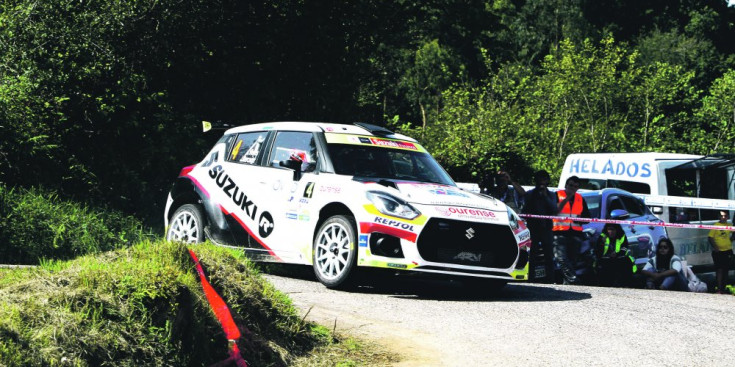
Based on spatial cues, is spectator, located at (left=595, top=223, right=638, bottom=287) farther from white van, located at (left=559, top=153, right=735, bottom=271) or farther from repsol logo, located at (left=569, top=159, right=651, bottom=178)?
repsol logo, located at (left=569, top=159, right=651, bottom=178)

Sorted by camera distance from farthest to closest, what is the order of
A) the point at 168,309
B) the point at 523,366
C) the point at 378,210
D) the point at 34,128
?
the point at 34,128
the point at 378,210
the point at 523,366
the point at 168,309

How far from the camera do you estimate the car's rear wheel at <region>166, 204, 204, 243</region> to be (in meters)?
12.7

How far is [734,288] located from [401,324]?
774cm

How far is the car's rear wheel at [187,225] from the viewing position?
41.7 ft

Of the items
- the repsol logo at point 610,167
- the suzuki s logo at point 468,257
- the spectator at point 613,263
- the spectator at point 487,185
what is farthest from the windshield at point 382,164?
the repsol logo at point 610,167

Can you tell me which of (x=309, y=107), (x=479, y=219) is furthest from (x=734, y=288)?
(x=309, y=107)

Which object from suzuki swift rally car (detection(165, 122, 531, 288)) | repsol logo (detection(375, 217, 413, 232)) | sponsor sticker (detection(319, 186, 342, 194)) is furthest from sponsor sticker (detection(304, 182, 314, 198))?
repsol logo (detection(375, 217, 413, 232))

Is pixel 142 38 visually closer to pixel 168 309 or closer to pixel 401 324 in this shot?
pixel 401 324

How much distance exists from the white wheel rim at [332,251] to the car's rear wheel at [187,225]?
2.21m

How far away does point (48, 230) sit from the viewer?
1386 cm

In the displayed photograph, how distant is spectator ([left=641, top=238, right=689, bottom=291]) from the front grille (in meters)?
5.84

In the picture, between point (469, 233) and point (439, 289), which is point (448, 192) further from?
point (439, 289)

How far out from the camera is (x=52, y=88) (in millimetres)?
17359

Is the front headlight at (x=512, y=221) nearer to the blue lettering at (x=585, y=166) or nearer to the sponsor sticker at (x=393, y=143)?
the sponsor sticker at (x=393, y=143)
